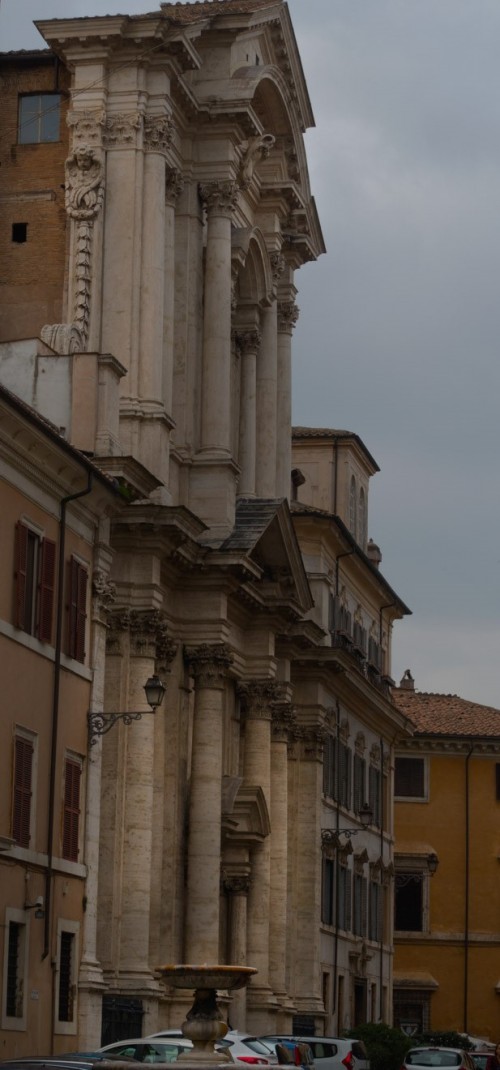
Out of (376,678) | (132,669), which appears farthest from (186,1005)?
(376,678)

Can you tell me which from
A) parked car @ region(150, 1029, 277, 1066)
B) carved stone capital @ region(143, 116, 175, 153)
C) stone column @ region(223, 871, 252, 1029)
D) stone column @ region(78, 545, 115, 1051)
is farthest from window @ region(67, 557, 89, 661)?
stone column @ region(223, 871, 252, 1029)

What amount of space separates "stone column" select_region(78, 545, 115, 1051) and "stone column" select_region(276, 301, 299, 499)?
1735 centimetres

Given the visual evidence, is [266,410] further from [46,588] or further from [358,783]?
[46,588]

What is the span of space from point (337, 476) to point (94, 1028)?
3633 cm

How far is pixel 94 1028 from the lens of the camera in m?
36.2

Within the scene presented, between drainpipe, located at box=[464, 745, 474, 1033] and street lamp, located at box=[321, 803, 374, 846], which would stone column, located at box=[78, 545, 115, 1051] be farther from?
drainpipe, located at box=[464, 745, 474, 1033]

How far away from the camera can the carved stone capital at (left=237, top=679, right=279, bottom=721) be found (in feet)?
163

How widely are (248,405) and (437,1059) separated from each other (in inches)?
661

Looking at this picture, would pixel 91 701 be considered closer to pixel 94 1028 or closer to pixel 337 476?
pixel 94 1028

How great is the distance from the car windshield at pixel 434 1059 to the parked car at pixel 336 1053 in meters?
0.96

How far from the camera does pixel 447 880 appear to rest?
275 ft

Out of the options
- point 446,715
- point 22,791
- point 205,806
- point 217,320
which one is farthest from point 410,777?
point 22,791

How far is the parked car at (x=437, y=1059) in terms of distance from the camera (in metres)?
41.7

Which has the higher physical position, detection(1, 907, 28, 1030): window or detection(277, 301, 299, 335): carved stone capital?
detection(277, 301, 299, 335): carved stone capital
